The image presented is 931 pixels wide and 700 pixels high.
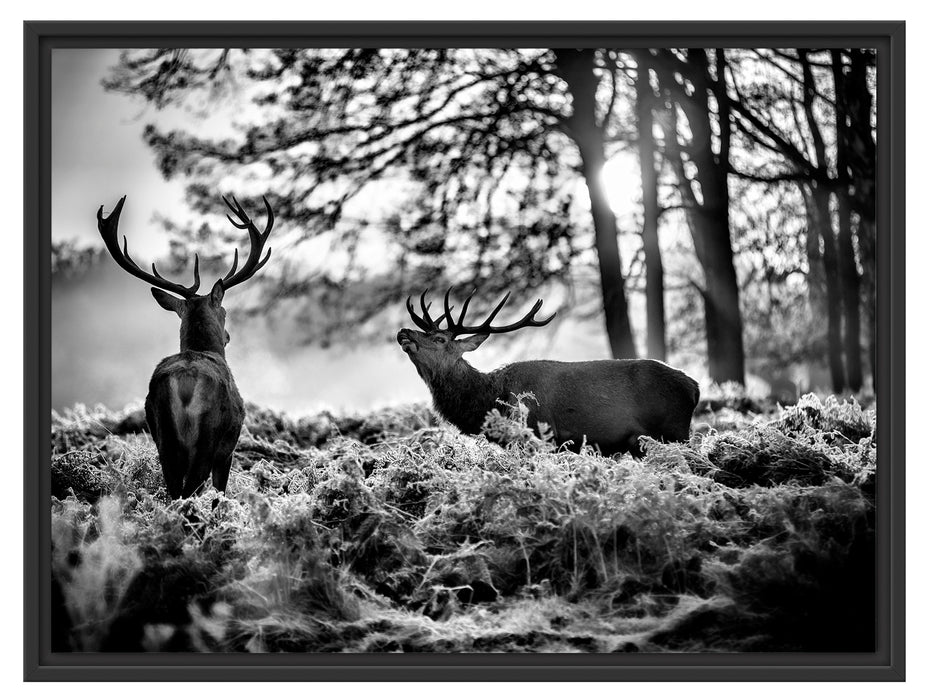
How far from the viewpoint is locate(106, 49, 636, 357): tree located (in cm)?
782

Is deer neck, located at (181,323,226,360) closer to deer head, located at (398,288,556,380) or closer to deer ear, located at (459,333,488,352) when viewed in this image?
deer head, located at (398,288,556,380)

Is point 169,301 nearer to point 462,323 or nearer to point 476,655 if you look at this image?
point 462,323

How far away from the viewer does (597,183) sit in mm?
9094

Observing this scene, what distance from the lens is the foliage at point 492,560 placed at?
18.0ft

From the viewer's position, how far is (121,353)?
27.2ft

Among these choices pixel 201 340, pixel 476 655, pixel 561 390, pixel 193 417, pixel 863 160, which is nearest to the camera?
pixel 476 655

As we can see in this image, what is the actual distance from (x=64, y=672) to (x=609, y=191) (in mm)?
5900

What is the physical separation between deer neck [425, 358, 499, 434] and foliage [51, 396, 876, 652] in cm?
106

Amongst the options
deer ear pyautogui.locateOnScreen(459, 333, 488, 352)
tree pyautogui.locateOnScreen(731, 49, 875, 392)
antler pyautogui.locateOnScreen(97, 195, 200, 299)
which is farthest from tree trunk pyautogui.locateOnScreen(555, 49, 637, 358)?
antler pyautogui.locateOnScreen(97, 195, 200, 299)

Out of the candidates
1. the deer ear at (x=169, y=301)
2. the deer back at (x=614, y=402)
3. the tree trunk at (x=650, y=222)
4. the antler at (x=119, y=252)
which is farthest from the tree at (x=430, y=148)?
the deer back at (x=614, y=402)

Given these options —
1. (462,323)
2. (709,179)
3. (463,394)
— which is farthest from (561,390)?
(709,179)

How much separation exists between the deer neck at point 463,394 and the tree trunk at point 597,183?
7.33 feet

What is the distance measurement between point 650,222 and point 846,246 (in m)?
1.72

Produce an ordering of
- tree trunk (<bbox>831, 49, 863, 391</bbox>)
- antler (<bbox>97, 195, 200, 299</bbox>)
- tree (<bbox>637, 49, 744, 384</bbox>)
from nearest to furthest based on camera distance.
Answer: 1. antler (<bbox>97, 195, 200, 299</bbox>)
2. tree trunk (<bbox>831, 49, 863, 391</bbox>)
3. tree (<bbox>637, 49, 744, 384</bbox>)
